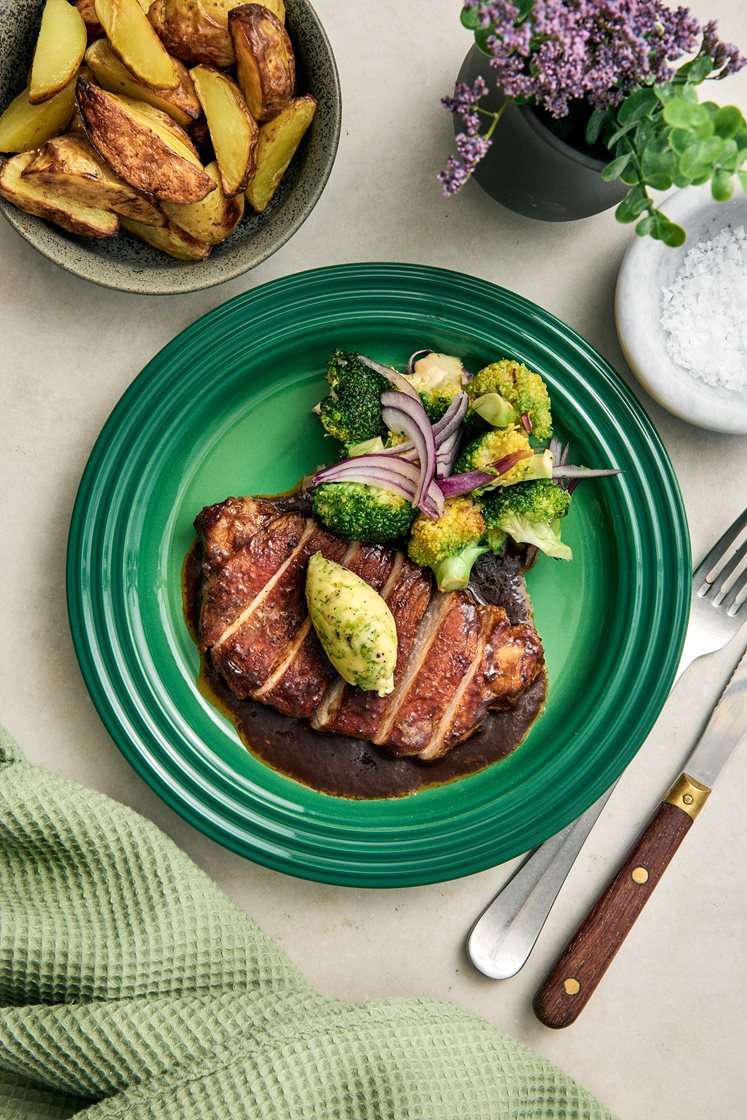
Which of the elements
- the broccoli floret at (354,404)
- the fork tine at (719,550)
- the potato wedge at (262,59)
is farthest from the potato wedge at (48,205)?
the fork tine at (719,550)

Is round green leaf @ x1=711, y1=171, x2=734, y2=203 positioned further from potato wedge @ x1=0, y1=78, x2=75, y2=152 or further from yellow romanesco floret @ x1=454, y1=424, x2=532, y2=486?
potato wedge @ x1=0, y1=78, x2=75, y2=152

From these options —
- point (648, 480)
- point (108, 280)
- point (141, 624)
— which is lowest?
point (141, 624)

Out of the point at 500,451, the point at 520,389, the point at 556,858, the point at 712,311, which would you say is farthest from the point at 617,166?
the point at 556,858

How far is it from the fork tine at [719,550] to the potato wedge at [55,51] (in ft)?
8.12

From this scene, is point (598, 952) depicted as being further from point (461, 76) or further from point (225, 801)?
point (461, 76)

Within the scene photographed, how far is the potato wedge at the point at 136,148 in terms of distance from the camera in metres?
2.27

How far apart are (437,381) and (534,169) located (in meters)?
0.69

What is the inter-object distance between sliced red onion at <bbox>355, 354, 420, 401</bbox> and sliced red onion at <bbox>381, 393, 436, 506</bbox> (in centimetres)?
3

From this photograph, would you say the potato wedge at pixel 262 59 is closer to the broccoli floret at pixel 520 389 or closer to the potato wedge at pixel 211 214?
the potato wedge at pixel 211 214

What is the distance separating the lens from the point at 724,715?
9.82ft

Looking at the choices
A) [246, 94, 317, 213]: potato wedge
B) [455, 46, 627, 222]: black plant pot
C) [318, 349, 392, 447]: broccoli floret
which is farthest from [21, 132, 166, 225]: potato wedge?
[455, 46, 627, 222]: black plant pot

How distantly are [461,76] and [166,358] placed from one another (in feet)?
4.07

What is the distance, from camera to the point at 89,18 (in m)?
2.42

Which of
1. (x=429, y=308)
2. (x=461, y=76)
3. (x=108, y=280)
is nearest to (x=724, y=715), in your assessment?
(x=429, y=308)
